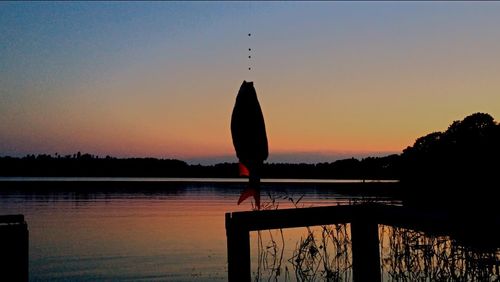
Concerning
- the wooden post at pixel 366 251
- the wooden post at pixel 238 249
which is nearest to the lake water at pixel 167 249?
the wooden post at pixel 366 251

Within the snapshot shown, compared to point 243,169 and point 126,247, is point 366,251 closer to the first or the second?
point 243,169

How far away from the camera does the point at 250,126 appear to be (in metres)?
2.69

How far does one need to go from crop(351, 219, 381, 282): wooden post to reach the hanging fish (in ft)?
6.07

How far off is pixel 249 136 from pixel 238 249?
5.39 feet

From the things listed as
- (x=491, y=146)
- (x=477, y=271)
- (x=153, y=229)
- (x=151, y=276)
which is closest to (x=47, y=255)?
(x=151, y=276)

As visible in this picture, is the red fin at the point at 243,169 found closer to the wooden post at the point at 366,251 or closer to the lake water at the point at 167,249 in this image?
the wooden post at the point at 366,251

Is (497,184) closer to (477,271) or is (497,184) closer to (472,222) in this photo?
(477,271)

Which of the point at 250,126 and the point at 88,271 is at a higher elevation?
the point at 250,126

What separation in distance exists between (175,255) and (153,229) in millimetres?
14557

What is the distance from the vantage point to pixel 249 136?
2.76 meters

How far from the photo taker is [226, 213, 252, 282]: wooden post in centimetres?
415

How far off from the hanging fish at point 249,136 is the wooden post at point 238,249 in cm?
122

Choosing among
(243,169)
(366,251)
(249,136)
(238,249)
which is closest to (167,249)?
(366,251)

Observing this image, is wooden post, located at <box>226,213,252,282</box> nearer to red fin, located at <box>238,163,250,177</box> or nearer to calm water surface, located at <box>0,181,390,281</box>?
red fin, located at <box>238,163,250,177</box>
